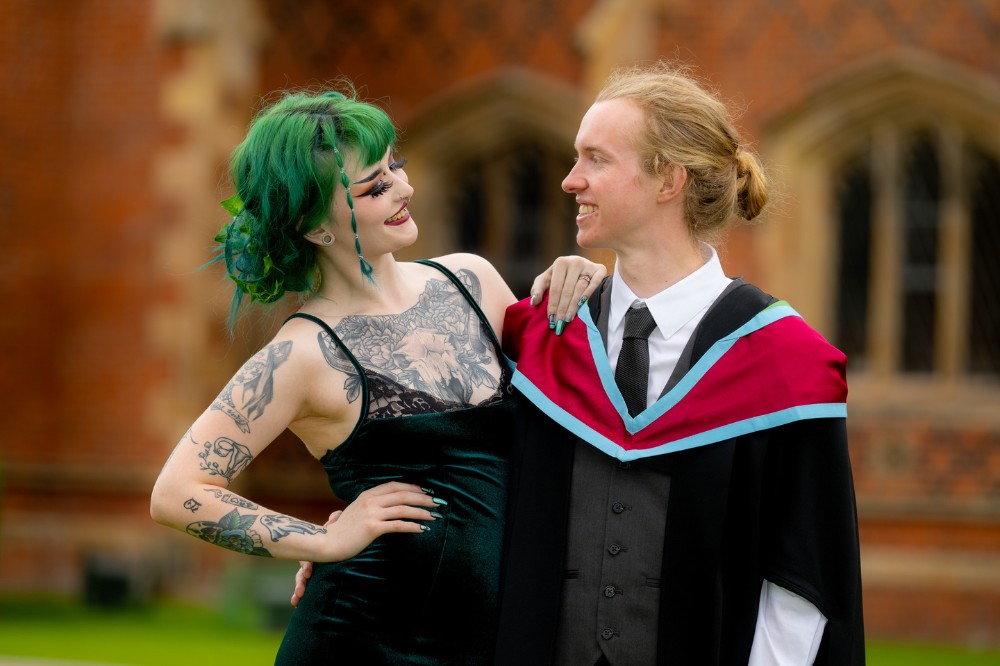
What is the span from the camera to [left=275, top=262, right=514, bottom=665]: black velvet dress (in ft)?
8.71

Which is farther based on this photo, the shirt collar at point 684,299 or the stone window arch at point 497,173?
the stone window arch at point 497,173

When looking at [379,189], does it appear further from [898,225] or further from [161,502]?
[898,225]

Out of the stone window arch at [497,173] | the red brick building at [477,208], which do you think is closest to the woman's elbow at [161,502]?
the red brick building at [477,208]

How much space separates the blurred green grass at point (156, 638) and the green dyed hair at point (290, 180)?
4872 millimetres

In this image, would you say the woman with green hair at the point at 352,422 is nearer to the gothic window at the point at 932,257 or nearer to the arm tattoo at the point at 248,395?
the arm tattoo at the point at 248,395

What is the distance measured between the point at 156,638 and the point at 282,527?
5933 mm

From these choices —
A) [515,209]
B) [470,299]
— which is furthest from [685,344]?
[515,209]

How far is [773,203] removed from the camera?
9.75 ft

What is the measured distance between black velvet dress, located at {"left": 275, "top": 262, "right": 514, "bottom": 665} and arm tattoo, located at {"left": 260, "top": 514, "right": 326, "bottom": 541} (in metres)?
0.12

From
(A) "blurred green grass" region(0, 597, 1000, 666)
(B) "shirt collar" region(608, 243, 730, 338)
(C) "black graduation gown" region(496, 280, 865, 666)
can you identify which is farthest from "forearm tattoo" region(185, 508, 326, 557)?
(A) "blurred green grass" region(0, 597, 1000, 666)

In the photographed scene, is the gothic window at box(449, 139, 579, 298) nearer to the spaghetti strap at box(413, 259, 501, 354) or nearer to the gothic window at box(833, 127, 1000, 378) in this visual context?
the gothic window at box(833, 127, 1000, 378)

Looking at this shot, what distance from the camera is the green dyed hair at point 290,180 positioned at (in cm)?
262

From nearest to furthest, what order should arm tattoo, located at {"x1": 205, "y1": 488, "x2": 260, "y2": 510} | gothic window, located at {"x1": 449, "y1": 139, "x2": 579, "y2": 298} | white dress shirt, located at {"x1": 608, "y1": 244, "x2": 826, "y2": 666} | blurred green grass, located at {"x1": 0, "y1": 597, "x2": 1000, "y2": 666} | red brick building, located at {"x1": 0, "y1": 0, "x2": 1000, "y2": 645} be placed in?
white dress shirt, located at {"x1": 608, "y1": 244, "x2": 826, "y2": 666}, arm tattoo, located at {"x1": 205, "y1": 488, "x2": 260, "y2": 510}, blurred green grass, located at {"x1": 0, "y1": 597, "x2": 1000, "y2": 666}, red brick building, located at {"x1": 0, "y1": 0, "x2": 1000, "y2": 645}, gothic window, located at {"x1": 449, "y1": 139, "x2": 579, "y2": 298}

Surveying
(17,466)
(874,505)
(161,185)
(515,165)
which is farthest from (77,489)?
(874,505)
